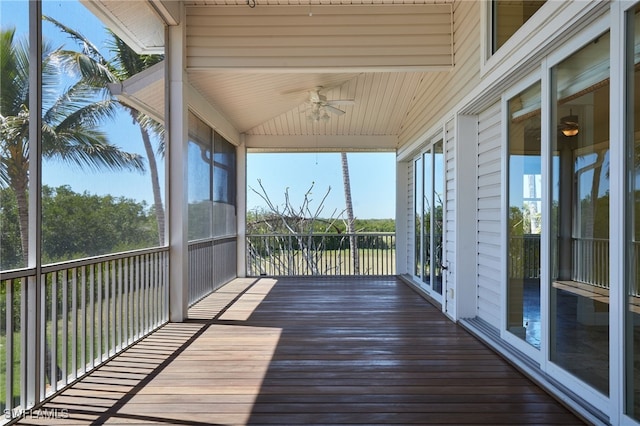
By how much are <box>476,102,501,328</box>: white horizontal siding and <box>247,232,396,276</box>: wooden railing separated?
172 inches

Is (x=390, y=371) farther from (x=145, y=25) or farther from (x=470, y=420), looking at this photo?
(x=145, y=25)

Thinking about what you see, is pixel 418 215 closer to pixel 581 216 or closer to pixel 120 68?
pixel 581 216

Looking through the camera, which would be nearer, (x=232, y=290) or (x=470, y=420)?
(x=470, y=420)

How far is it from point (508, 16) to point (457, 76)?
1210 millimetres

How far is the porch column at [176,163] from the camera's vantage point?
15.9 feet

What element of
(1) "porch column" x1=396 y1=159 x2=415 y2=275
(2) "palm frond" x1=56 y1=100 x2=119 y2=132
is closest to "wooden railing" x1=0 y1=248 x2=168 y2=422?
(2) "palm frond" x1=56 y1=100 x2=119 y2=132

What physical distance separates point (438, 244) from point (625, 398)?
3744mm

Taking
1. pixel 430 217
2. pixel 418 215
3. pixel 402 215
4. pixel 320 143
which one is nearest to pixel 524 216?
pixel 430 217

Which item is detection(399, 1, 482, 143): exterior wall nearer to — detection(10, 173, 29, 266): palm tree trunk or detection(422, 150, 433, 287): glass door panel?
detection(422, 150, 433, 287): glass door panel

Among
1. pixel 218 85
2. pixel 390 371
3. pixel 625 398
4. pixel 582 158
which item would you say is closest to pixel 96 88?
pixel 218 85

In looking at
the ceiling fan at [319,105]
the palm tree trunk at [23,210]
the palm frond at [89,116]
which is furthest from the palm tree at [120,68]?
the ceiling fan at [319,105]

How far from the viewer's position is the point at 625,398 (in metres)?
2.09

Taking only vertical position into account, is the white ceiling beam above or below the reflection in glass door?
above

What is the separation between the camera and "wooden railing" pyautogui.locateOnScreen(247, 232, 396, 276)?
8.93m
